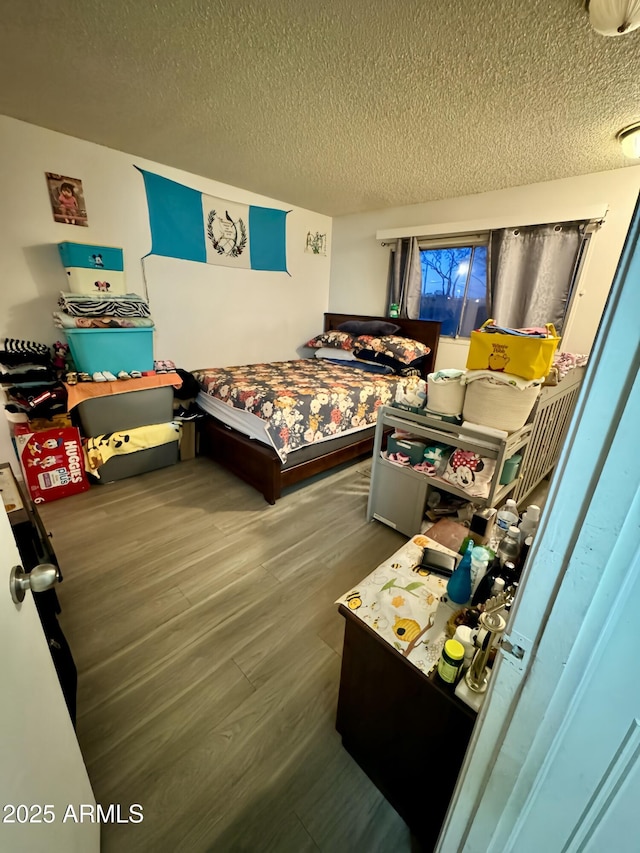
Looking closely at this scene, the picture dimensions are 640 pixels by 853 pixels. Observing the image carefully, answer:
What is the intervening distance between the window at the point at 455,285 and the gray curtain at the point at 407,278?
0.19ft

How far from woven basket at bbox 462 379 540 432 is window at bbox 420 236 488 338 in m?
1.97

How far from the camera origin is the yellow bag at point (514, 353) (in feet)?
5.10

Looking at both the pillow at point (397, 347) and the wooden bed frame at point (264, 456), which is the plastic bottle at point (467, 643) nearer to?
the wooden bed frame at point (264, 456)

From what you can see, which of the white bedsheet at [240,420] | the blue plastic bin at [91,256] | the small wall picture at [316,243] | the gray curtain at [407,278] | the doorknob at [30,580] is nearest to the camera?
the doorknob at [30,580]

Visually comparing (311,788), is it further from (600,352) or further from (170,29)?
(170,29)

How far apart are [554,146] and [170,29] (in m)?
2.32

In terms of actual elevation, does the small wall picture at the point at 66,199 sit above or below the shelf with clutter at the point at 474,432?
above

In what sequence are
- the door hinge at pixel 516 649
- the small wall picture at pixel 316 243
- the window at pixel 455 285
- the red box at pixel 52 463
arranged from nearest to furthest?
the door hinge at pixel 516 649, the red box at pixel 52 463, the window at pixel 455 285, the small wall picture at pixel 316 243

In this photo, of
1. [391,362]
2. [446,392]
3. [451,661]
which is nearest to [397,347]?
[391,362]

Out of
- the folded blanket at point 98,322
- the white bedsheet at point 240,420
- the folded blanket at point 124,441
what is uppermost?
the folded blanket at point 98,322

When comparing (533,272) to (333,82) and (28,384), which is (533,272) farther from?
(28,384)

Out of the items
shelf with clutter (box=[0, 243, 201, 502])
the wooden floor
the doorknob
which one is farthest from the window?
the doorknob

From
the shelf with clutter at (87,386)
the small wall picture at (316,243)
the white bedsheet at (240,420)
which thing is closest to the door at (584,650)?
the white bedsheet at (240,420)

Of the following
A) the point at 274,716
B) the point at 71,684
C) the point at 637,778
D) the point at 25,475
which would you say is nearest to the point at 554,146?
the point at 637,778
